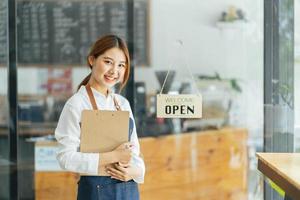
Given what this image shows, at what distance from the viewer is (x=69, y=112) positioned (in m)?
2.04

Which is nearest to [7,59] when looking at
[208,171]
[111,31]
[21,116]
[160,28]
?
[21,116]

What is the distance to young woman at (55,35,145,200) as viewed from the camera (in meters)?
2.00

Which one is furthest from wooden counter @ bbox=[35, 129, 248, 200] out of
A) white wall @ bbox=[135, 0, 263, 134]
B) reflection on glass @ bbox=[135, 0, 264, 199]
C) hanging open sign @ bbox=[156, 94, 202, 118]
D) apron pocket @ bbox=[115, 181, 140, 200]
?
apron pocket @ bbox=[115, 181, 140, 200]

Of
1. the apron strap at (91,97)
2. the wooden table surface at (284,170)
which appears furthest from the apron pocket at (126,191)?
the wooden table surface at (284,170)

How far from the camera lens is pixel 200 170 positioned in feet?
11.6

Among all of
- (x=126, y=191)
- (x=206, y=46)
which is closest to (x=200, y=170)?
(x=206, y=46)

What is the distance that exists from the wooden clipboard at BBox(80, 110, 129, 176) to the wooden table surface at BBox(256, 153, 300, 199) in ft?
1.82

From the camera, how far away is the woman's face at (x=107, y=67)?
2.11 meters

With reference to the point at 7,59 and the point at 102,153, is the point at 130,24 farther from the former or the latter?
the point at 102,153

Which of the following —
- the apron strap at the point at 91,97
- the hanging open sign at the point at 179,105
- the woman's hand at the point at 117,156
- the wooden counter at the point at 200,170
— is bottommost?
the wooden counter at the point at 200,170

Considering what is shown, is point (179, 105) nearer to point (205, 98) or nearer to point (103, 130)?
point (103, 130)

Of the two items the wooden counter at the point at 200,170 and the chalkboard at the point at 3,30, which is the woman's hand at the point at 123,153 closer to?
the wooden counter at the point at 200,170

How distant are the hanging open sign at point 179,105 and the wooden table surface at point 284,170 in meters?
0.91

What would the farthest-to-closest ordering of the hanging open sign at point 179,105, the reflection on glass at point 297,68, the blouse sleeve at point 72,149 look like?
the reflection on glass at point 297,68
the hanging open sign at point 179,105
the blouse sleeve at point 72,149
